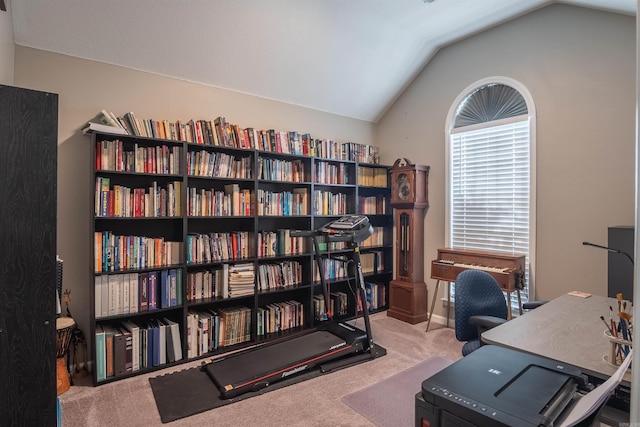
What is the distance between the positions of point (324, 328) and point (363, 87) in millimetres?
2926

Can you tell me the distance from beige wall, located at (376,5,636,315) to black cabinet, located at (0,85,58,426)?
3.86 m

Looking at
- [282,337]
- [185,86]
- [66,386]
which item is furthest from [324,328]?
[185,86]

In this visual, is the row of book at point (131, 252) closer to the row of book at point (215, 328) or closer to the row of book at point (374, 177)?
the row of book at point (215, 328)

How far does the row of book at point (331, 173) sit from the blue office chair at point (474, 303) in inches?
80.9

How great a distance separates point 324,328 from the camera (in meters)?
3.53

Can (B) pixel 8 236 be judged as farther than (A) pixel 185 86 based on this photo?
No

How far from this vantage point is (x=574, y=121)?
10.2ft

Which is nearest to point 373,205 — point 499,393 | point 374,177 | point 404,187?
point 374,177

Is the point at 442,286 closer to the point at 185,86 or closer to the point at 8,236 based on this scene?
the point at 185,86

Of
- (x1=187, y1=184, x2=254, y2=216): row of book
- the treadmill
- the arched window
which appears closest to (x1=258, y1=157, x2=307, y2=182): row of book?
(x1=187, y1=184, x2=254, y2=216): row of book

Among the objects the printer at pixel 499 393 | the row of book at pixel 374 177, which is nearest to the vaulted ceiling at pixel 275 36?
the row of book at pixel 374 177

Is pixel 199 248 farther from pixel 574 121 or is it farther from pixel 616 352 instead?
pixel 574 121

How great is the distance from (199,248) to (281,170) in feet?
3.95

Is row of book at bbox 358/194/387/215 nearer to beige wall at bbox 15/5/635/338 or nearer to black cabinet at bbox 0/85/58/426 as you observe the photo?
beige wall at bbox 15/5/635/338
